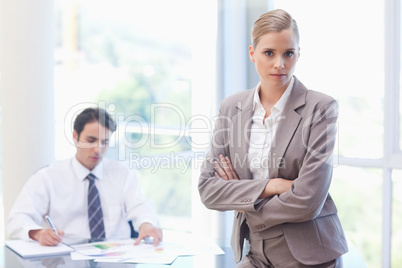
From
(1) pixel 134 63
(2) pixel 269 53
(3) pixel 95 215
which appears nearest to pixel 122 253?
(3) pixel 95 215

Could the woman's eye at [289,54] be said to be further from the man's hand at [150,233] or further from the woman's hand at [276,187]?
the man's hand at [150,233]

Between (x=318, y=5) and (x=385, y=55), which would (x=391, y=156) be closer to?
(x=385, y=55)

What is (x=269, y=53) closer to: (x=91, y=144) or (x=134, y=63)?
(x=91, y=144)

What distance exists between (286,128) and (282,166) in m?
0.14

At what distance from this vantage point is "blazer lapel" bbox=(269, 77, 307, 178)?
1844mm

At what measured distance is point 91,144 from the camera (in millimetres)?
2777

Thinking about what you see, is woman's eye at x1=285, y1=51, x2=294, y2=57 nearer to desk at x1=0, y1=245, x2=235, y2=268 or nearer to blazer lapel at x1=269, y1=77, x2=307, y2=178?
blazer lapel at x1=269, y1=77, x2=307, y2=178

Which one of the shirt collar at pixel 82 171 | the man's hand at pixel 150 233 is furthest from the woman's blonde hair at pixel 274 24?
the shirt collar at pixel 82 171

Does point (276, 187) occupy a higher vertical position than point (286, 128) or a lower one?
lower

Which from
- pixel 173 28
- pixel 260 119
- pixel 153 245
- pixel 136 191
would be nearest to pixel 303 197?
pixel 260 119

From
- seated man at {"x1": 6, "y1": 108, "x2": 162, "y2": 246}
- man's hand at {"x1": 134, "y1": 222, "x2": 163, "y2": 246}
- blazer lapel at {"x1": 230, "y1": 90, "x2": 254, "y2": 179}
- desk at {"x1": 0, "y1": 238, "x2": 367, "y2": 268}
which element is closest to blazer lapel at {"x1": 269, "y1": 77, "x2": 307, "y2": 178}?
blazer lapel at {"x1": 230, "y1": 90, "x2": 254, "y2": 179}

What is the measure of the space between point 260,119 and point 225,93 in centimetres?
169

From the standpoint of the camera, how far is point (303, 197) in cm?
182

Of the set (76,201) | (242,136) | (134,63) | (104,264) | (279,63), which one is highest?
(134,63)
